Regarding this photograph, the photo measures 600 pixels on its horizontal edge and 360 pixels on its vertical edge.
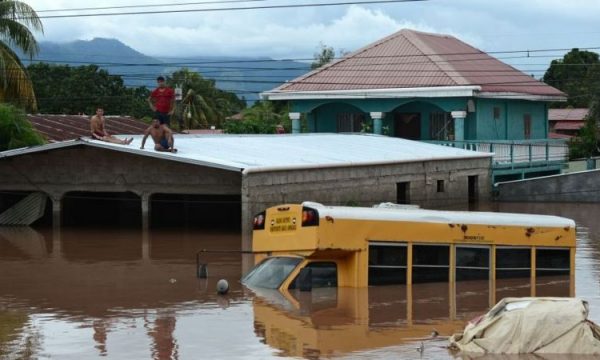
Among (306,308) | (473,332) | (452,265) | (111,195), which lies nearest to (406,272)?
(452,265)

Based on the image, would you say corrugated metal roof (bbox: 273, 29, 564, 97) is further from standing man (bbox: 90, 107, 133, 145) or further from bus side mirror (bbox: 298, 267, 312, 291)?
bus side mirror (bbox: 298, 267, 312, 291)

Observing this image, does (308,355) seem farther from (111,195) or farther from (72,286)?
(111,195)

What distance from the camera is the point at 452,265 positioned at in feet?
71.2

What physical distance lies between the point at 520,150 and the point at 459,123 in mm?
3382

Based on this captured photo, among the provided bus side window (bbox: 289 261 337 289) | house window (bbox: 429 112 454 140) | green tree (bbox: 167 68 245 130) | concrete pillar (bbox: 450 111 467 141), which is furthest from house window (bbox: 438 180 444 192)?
green tree (bbox: 167 68 245 130)

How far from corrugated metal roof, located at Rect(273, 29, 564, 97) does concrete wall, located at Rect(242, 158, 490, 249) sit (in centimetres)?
636

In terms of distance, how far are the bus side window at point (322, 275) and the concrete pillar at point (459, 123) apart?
102ft

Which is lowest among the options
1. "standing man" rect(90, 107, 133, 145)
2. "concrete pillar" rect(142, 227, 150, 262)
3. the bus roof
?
"concrete pillar" rect(142, 227, 150, 262)

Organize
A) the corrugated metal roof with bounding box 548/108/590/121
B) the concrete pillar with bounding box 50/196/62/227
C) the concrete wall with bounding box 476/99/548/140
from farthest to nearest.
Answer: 1. the corrugated metal roof with bounding box 548/108/590/121
2. the concrete wall with bounding box 476/99/548/140
3. the concrete pillar with bounding box 50/196/62/227

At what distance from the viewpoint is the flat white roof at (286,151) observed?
32.7 meters

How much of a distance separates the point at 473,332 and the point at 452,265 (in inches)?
240

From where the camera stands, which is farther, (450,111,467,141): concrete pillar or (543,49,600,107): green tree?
(543,49,600,107): green tree

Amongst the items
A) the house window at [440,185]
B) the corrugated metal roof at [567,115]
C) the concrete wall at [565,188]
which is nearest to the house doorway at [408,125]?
the concrete wall at [565,188]

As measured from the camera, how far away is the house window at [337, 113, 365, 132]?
Answer: 56062 mm
